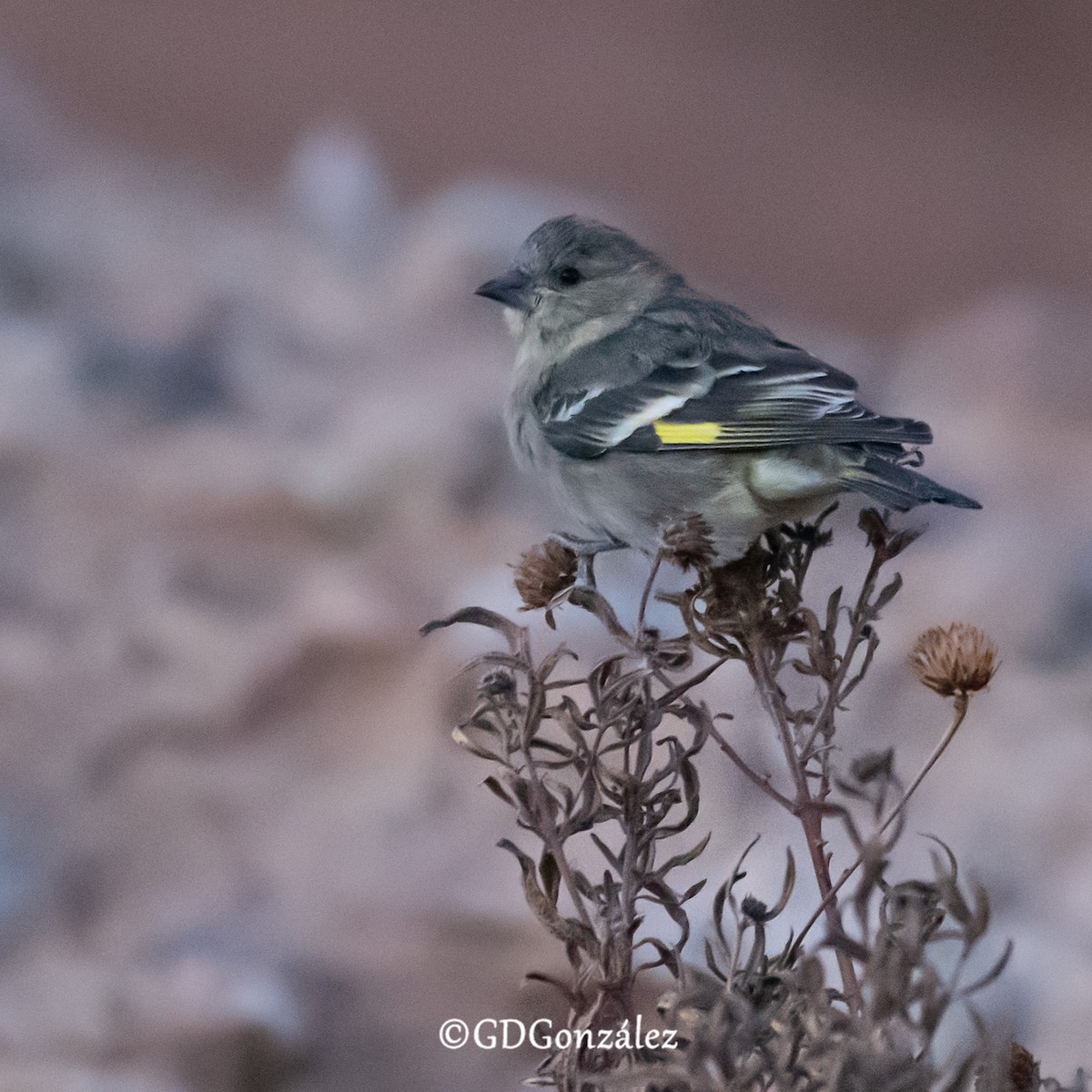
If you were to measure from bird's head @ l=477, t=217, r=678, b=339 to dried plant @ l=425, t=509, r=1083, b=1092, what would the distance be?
0.50m

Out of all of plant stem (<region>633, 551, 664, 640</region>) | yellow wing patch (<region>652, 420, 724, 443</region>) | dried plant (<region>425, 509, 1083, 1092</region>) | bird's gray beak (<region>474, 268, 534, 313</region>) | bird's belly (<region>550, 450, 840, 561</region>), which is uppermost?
bird's gray beak (<region>474, 268, 534, 313</region>)

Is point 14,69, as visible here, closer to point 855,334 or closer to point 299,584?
point 299,584

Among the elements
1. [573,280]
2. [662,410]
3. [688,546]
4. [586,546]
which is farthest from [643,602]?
[573,280]

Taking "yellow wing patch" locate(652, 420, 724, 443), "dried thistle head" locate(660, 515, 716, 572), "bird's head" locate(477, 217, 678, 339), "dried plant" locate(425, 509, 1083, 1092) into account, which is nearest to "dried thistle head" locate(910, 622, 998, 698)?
"dried plant" locate(425, 509, 1083, 1092)

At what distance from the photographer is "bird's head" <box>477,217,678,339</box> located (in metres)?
1.14

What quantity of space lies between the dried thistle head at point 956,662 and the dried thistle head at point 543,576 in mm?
173

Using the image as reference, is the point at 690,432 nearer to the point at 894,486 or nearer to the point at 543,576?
the point at 894,486

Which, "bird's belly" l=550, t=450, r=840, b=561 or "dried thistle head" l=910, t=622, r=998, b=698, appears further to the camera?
"bird's belly" l=550, t=450, r=840, b=561

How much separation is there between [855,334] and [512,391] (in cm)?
123

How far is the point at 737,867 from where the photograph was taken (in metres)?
0.49

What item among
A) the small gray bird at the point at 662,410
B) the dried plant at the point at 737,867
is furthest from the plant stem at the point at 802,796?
the small gray bird at the point at 662,410

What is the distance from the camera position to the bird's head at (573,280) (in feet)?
3.75

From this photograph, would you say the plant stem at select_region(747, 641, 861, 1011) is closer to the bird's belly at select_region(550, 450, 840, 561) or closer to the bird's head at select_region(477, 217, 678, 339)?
the bird's belly at select_region(550, 450, 840, 561)

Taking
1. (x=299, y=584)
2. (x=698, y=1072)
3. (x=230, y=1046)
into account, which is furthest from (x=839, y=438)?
(x=299, y=584)
